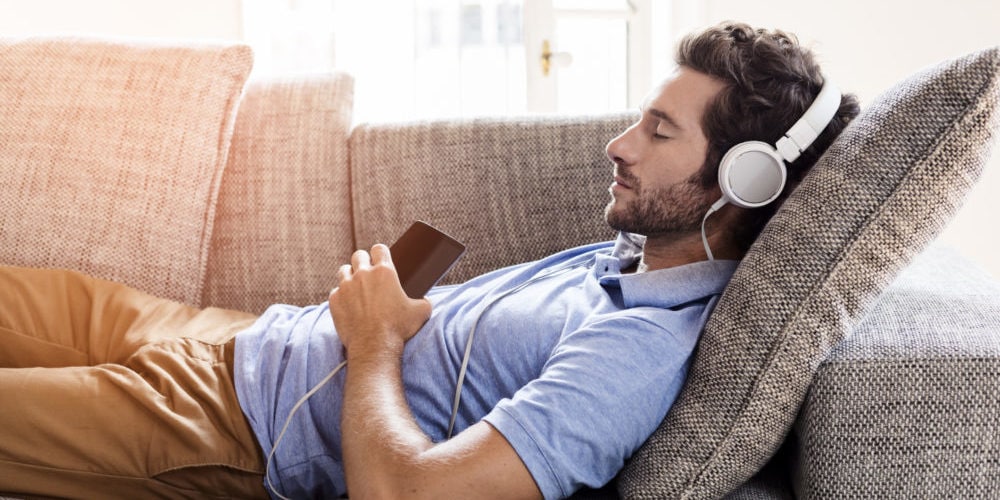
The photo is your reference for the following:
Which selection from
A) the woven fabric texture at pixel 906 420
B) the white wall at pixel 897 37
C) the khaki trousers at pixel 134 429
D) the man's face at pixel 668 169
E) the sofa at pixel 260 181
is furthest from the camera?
the white wall at pixel 897 37

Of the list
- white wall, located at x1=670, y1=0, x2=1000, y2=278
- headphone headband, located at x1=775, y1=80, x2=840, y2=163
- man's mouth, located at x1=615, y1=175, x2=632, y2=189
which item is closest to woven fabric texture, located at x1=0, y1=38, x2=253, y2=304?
man's mouth, located at x1=615, y1=175, x2=632, y2=189

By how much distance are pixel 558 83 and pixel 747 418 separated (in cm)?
229

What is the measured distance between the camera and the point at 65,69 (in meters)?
1.71

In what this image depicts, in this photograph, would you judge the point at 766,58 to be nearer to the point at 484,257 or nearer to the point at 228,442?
the point at 484,257

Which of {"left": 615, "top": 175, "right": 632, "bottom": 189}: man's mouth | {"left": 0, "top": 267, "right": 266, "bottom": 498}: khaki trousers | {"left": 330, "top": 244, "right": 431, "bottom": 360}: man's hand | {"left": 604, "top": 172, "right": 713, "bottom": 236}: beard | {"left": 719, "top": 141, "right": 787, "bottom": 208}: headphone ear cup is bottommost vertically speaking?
{"left": 0, "top": 267, "right": 266, "bottom": 498}: khaki trousers

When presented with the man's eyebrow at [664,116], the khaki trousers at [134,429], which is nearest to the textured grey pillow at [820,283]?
the man's eyebrow at [664,116]

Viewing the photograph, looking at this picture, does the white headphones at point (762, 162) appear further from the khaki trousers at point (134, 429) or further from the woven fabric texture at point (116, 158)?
the woven fabric texture at point (116, 158)

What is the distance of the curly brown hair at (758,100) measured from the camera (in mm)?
1221

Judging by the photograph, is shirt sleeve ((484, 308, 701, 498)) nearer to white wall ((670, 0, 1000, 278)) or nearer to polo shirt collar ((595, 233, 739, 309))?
polo shirt collar ((595, 233, 739, 309))

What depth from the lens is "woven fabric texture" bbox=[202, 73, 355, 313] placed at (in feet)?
5.56

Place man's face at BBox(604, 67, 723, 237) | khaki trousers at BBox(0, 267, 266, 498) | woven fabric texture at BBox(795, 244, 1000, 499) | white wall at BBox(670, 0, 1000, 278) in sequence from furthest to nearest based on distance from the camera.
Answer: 1. white wall at BBox(670, 0, 1000, 278)
2. man's face at BBox(604, 67, 723, 237)
3. khaki trousers at BBox(0, 267, 266, 498)
4. woven fabric texture at BBox(795, 244, 1000, 499)

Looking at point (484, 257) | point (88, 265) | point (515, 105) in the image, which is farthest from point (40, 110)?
point (515, 105)

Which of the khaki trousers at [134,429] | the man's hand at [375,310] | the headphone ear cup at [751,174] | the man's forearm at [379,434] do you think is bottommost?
the khaki trousers at [134,429]

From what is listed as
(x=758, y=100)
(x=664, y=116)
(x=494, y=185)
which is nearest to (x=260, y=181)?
(x=494, y=185)
